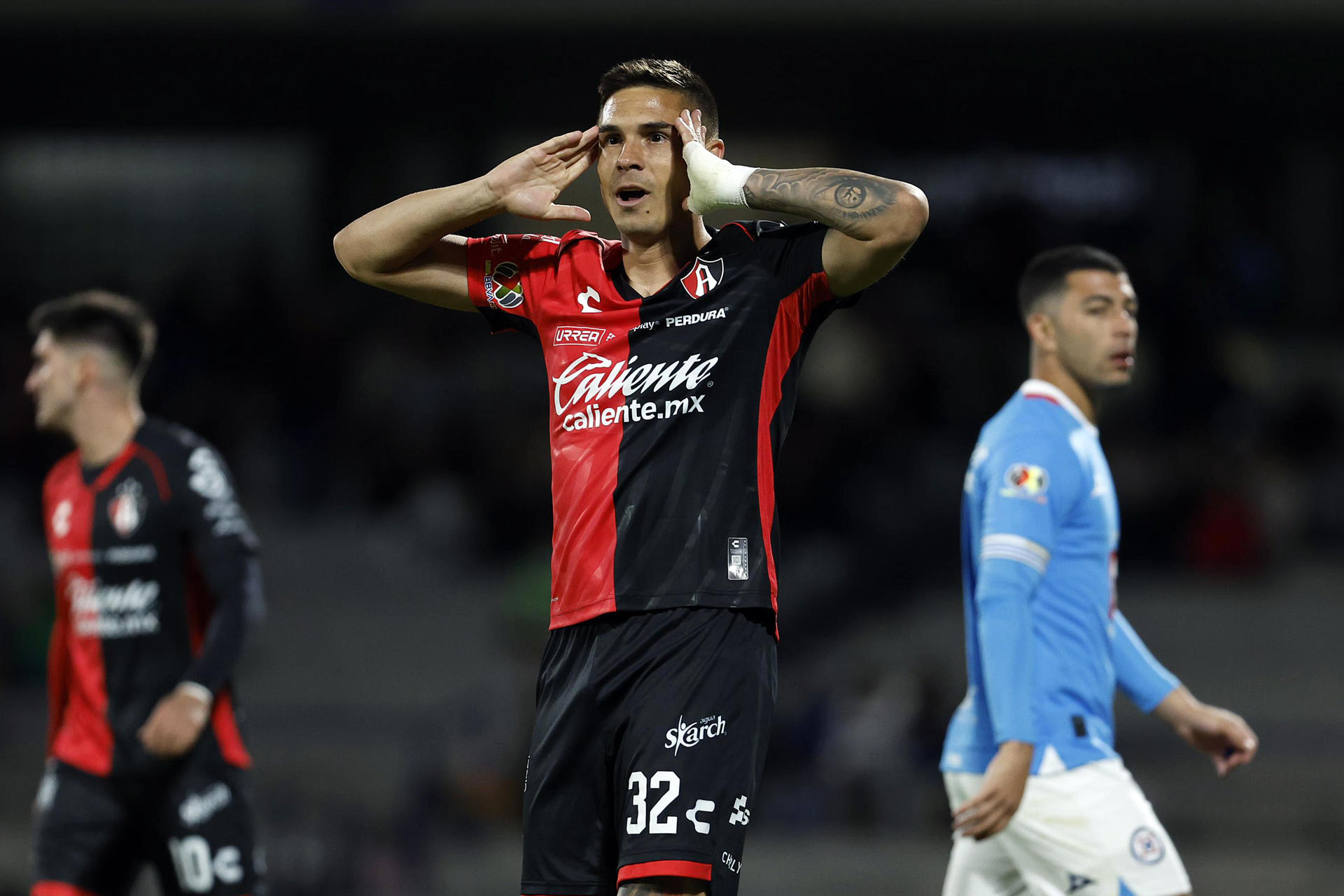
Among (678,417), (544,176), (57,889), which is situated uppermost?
(544,176)

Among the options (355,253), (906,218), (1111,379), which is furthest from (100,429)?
(1111,379)

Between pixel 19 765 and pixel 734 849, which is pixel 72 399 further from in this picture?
pixel 19 765

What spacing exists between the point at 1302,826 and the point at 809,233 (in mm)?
9232

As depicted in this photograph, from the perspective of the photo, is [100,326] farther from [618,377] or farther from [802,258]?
[802,258]

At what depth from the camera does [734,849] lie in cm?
369

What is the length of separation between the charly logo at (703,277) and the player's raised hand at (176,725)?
2.49m

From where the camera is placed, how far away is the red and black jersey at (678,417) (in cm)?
383

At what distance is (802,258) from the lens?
13.2 feet

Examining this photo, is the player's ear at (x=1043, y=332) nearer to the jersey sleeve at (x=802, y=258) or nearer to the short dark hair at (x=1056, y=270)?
the short dark hair at (x=1056, y=270)

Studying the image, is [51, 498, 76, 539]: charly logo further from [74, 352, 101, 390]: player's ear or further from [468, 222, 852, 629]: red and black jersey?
[468, 222, 852, 629]: red and black jersey

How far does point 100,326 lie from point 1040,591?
3590 millimetres

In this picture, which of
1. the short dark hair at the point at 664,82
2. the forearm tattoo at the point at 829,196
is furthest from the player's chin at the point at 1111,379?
the short dark hair at the point at 664,82

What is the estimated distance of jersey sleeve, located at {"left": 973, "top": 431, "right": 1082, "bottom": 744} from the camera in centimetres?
471

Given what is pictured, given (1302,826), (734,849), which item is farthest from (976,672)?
(1302,826)
